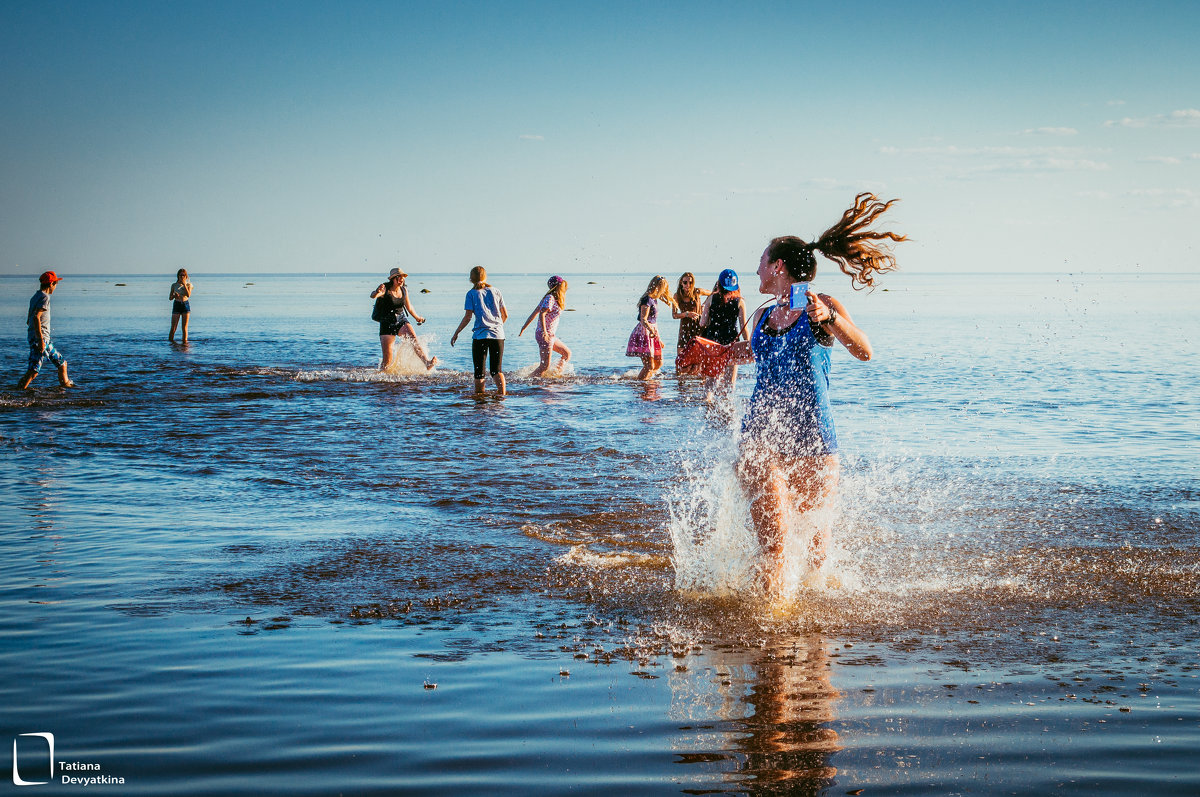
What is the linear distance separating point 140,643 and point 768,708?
10.0ft

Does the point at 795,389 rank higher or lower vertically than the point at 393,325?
lower

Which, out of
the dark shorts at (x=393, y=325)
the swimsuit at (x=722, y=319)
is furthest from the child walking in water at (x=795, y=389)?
the dark shorts at (x=393, y=325)

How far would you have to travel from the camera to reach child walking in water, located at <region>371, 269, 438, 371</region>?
695 inches

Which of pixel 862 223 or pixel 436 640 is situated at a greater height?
→ pixel 862 223

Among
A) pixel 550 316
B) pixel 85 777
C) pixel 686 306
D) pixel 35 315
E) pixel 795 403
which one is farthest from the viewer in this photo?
pixel 550 316

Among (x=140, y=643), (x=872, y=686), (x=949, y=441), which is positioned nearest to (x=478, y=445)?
(x=949, y=441)

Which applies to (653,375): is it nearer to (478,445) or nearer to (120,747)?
(478,445)

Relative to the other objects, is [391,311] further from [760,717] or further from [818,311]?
[760,717]

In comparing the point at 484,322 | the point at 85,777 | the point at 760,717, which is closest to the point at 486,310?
the point at 484,322

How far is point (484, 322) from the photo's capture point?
15.3 meters

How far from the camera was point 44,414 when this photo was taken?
13383 mm

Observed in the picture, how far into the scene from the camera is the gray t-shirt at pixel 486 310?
1505cm

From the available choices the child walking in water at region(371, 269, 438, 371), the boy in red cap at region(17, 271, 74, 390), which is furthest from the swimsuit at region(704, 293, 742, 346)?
the boy in red cap at region(17, 271, 74, 390)

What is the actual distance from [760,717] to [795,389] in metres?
1.97
